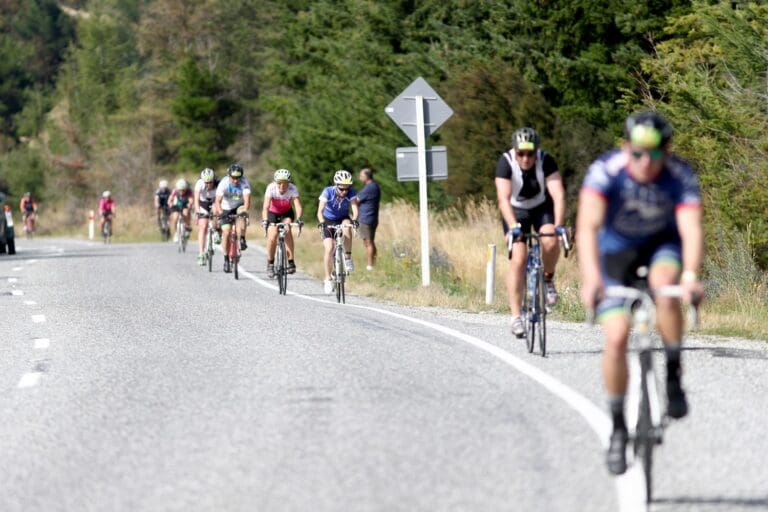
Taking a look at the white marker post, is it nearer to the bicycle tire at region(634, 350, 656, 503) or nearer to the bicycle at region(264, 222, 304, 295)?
the bicycle at region(264, 222, 304, 295)

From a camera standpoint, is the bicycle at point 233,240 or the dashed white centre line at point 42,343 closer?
the dashed white centre line at point 42,343

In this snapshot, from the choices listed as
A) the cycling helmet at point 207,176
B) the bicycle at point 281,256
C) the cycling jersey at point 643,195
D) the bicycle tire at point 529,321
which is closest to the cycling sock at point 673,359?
the cycling jersey at point 643,195

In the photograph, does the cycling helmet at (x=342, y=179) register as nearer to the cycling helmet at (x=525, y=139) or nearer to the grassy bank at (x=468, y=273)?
the grassy bank at (x=468, y=273)

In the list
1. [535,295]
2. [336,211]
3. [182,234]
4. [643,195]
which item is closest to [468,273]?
[336,211]

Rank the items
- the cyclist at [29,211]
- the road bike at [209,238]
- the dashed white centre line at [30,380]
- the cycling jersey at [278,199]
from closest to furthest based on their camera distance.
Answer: the dashed white centre line at [30,380] → the cycling jersey at [278,199] → the road bike at [209,238] → the cyclist at [29,211]

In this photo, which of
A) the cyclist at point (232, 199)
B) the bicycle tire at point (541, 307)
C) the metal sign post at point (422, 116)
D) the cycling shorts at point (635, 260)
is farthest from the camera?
the cyclist at point (232, 199)

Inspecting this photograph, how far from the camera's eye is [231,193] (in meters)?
24.7

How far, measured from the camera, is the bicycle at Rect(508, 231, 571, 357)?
12.0 meters

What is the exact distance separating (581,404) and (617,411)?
2.63 metres

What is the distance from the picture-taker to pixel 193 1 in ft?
269

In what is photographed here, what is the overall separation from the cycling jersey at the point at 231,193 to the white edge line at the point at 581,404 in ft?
26.9

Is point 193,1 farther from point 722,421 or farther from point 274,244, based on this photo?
point 722,421

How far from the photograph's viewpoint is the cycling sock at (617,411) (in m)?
6.68

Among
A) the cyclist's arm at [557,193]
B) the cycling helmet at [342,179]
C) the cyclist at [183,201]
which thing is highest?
the cycling helmet at [342,179]
